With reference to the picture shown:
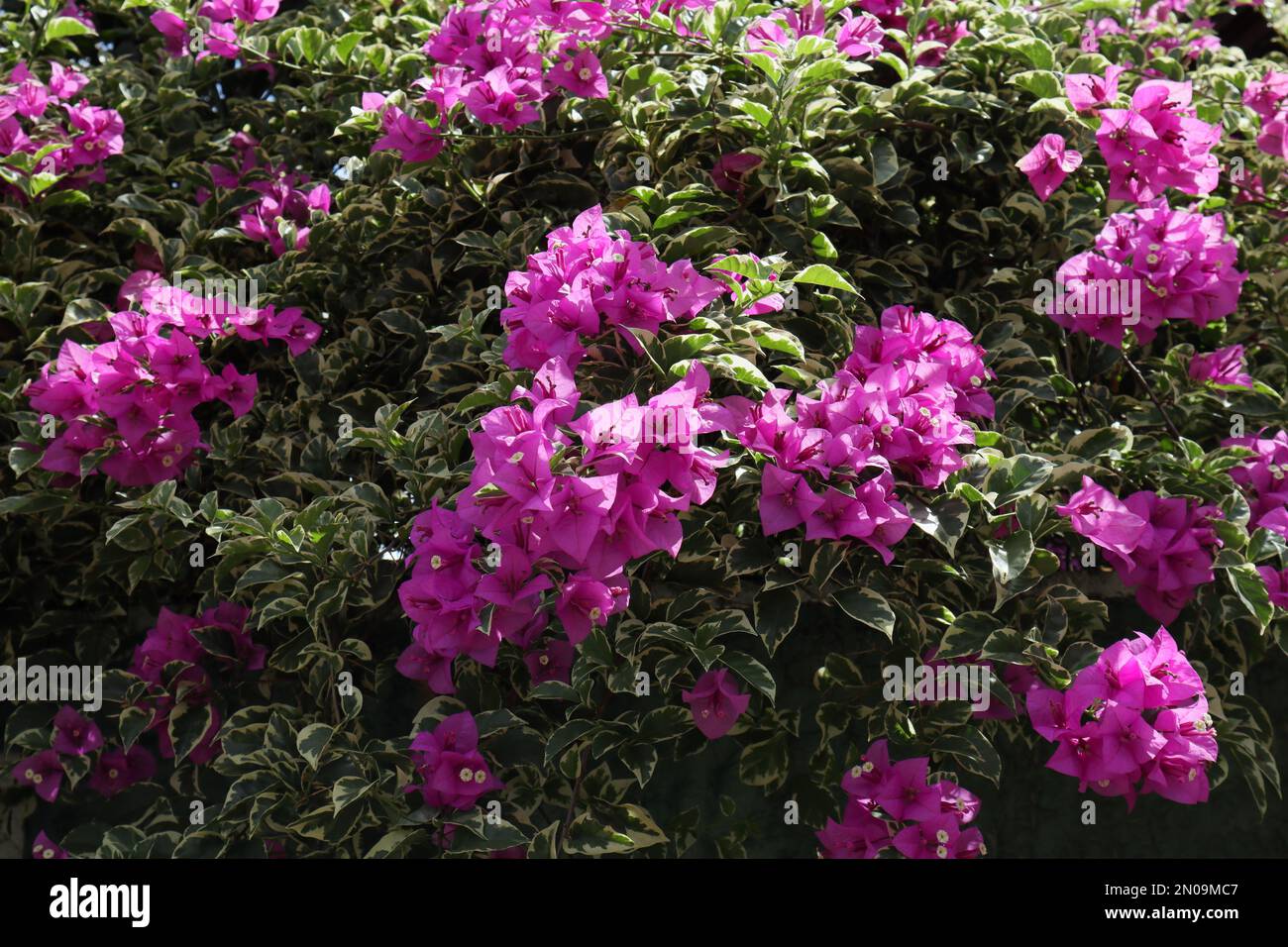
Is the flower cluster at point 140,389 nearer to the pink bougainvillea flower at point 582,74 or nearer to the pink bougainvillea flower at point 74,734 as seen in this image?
the pink bougainvillea flower at point 74,734

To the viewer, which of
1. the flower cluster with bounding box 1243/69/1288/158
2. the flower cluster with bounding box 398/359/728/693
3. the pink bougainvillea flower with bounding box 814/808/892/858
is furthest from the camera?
the flower cluster with bounding box 1243/69/1288/158

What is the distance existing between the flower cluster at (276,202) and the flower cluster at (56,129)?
192 mm

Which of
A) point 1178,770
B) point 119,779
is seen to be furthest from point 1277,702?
point 119,779

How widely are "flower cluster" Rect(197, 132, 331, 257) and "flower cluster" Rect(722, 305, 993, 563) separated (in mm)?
1012

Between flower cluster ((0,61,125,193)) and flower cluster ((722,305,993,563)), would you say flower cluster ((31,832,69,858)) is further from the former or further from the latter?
flower cluster ((722,305,993,563))

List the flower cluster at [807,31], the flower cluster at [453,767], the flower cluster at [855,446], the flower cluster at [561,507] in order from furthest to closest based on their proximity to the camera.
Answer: the flower cluster at [807,31], the flower cluster at [453,767], the flower cluster at [855,446], the flower cluster at [561,507]

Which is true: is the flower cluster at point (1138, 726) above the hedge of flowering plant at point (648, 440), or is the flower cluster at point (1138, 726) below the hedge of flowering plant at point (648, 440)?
below

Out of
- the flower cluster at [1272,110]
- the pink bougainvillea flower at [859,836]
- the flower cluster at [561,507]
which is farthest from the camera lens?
the flower cluster at [1272,110]

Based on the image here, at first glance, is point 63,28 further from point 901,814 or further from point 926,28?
point 901,814

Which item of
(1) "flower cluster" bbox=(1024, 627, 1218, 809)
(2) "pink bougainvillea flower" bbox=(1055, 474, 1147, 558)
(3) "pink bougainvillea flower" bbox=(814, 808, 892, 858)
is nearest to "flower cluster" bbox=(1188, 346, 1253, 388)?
(2) "pink bougainvillea flower" bbox=(1055, 474, 1147, 558)

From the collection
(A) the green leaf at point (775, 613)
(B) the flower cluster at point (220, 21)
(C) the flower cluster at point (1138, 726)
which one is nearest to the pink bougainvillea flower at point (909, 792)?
(C) the flower cluster at point (1138, 726)

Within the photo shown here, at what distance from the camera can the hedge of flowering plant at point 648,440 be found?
4.81 ft

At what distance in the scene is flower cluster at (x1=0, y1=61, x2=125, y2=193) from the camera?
7.20 feet
